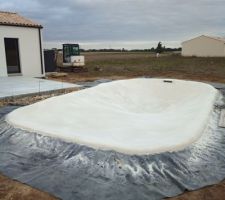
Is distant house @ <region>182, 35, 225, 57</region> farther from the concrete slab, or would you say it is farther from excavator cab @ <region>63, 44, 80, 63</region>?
the concrete slab

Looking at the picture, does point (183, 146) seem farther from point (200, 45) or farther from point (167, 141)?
point (200, 45)

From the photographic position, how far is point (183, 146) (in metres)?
4.13

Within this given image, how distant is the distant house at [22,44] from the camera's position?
11.1 metres

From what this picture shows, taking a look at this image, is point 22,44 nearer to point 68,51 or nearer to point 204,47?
point 68,51

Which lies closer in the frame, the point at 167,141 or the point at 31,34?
the point at 167,141

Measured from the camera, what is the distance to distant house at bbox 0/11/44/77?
11086mm

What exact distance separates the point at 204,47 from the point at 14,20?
29.7m

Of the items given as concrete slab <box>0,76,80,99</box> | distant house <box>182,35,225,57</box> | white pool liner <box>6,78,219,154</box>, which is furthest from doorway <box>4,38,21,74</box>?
distant house <box>182,35,225,57</box>

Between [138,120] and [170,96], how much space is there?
10.3 ft

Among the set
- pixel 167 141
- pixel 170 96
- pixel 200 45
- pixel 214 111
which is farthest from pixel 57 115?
pixel 200 45

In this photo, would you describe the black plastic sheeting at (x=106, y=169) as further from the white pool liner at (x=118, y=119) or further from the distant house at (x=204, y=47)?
the distant house at (x=204, y=47)

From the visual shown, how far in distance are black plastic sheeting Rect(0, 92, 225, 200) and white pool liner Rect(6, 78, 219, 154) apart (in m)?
0.19

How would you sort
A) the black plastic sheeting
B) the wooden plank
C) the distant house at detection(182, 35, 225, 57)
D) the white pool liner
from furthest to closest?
the distant house at detection(182, 35, 225, 57) → the wooden plank → the white pool liner → the black plastic sheeting

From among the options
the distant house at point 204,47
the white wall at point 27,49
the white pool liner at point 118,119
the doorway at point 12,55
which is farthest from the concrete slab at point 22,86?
the distant house at point 204,47
